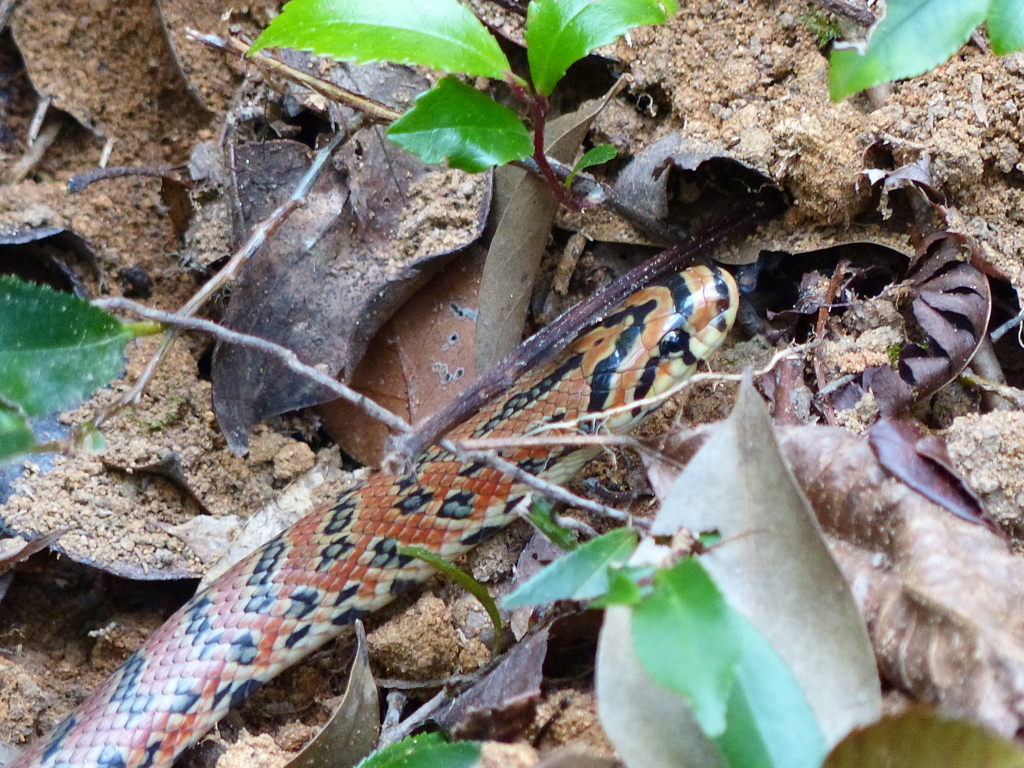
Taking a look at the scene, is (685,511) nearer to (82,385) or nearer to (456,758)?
(456,758)

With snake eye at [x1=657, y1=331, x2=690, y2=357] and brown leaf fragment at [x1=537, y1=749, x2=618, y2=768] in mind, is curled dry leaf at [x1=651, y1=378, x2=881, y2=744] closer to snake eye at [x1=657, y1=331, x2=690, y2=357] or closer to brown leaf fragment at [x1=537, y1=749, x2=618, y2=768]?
brown leaf fragment at [x1=537, y1=749, x2=618, y2=768]

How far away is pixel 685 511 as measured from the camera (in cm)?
165

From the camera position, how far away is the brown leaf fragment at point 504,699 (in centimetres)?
195

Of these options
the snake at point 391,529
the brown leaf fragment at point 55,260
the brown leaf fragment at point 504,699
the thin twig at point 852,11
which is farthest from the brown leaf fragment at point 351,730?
the thin twig at point 852,11

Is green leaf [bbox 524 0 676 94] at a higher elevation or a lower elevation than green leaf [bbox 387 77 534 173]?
higher

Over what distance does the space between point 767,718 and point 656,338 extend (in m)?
1.62

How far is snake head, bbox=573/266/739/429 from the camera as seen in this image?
9.11ft

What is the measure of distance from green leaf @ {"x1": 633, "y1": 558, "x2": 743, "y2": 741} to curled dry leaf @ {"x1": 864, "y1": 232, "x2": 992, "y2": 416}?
1254 mm

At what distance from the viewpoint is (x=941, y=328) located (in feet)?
7.82

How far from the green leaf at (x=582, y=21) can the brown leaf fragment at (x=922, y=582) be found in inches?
45.3

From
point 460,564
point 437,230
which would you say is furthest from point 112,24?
point 460,564

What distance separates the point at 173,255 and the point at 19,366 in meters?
1.32

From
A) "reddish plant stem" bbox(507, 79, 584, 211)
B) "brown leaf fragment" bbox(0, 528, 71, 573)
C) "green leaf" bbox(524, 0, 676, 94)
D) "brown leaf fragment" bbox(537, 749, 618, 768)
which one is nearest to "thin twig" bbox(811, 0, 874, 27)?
"green leaf" bbox(524, 0, 676, 94)

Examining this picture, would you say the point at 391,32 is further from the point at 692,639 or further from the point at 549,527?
the point at 692,639
